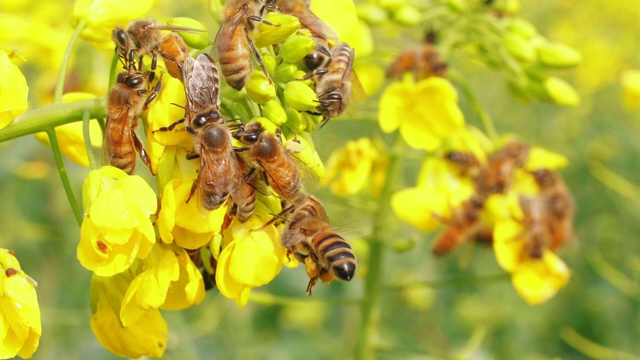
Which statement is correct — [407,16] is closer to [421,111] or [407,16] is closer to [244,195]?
[421,111]

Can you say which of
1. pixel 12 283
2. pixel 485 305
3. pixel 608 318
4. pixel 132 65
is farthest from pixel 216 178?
pixel 608 318

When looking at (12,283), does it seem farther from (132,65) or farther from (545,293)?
(545,293)

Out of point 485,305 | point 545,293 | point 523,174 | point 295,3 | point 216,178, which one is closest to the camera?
point 216,178

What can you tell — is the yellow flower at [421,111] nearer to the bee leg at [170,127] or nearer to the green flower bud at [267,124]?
the green flower bud at [267,124]

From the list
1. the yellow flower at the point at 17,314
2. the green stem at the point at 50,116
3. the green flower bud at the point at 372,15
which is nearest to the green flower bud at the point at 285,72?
the green stem at the point at 50,116

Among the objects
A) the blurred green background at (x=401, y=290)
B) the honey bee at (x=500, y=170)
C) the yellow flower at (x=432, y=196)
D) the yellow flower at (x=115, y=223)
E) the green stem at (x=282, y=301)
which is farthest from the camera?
the blurred green background at (x=401, y=290)

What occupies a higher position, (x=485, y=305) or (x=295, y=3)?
(x=295, y=3)

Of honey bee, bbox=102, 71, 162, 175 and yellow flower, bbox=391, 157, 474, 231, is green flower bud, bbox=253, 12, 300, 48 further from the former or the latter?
yellow flower, bbox=391, 157, 474, 231
